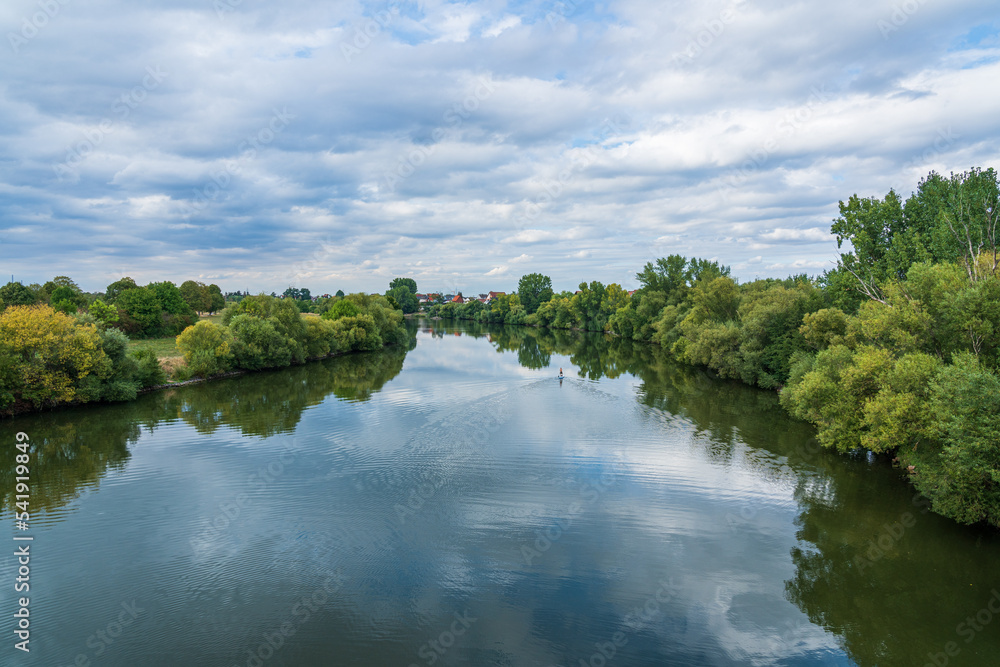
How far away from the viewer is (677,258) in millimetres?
83312

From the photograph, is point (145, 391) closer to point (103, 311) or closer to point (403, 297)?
point (103, 311)

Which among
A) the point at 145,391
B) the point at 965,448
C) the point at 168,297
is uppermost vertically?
the point at 168,297

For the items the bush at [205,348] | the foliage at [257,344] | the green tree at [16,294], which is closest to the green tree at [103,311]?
the green tree at [16,294]

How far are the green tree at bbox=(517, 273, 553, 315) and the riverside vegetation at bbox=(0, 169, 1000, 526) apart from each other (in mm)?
73337

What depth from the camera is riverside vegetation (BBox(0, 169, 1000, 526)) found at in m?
16.0

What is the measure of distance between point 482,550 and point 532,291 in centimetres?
12777

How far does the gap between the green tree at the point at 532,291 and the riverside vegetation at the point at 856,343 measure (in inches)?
2887

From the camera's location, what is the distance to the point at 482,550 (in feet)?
49.9

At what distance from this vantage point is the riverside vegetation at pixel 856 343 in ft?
52.3

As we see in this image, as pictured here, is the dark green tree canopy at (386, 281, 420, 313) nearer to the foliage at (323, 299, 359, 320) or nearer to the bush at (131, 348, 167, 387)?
the foliage at (323, 299, 359, 320)

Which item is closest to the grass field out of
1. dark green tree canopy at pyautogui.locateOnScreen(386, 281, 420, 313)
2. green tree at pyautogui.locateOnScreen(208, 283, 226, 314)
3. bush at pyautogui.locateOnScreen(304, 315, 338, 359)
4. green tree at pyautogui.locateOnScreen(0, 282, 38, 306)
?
bush at pyautogui.locateOnScreen(304, 315, 338, 359)

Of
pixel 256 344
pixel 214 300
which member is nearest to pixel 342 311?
pixel 256 344

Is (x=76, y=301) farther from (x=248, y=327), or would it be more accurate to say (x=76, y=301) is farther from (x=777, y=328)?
(x=777, y=328)

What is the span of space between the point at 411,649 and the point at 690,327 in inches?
1971
